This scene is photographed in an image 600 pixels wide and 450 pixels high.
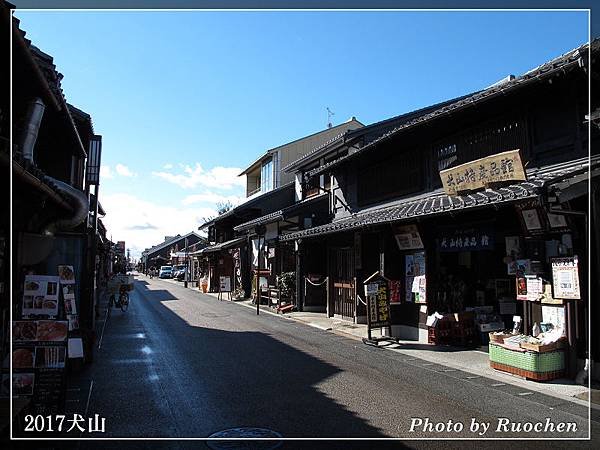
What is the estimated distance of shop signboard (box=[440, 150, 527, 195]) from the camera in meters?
9.80

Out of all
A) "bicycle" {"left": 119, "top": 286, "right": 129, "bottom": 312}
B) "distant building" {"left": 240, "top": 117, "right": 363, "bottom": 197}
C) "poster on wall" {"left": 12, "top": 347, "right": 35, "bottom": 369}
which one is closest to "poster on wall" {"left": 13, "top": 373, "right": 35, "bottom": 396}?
"poster on wall" {"left": 12, "top": 347, "right": 35, "bottom": 369}

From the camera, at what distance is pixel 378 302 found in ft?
41.6

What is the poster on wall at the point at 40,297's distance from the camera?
7.51 meters

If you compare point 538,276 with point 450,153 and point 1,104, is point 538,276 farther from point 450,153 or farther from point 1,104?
point 1,104

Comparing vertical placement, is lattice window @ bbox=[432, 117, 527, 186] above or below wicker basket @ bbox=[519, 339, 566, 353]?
above

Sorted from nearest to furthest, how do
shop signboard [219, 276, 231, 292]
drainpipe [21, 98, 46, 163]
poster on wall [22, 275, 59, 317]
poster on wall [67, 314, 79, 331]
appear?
drainpipe [21, 98, 46, 163] < poster on wall [22, 275, 59, 317] < poster on wall [67, 314, 79, 331] < shop signboard [219, 276, 231, 292]

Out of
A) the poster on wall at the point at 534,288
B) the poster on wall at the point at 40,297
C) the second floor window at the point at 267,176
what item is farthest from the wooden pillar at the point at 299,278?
the poster on wall at the point at 40,297

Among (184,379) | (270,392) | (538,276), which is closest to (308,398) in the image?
(270,392)

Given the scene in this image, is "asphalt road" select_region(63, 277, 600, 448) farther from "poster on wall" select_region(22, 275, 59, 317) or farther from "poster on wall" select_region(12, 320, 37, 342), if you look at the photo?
"poster on wall" select_region(22, 275, 59, 317)

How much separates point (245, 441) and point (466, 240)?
7739 mm

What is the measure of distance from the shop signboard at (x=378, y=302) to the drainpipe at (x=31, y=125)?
8504 mm

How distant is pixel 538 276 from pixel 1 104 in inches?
391

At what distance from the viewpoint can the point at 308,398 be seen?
7.32 m

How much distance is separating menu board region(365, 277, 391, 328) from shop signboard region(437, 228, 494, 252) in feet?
6.16
